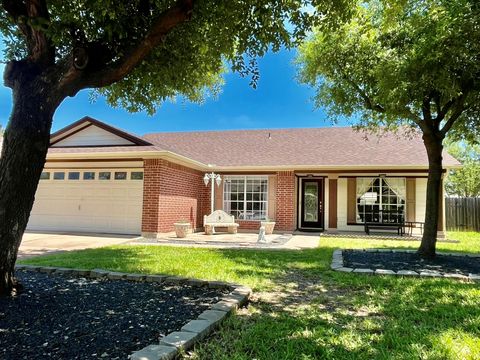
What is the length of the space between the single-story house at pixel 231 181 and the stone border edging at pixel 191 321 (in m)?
6.50

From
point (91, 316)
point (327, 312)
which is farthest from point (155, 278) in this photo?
point (327, 312)

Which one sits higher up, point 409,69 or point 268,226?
point 409,69

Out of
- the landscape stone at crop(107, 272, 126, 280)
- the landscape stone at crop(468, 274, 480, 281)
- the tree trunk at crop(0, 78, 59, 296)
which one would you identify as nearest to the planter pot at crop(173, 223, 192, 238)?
the landscape stone at crop(107, 272, 126, 280)

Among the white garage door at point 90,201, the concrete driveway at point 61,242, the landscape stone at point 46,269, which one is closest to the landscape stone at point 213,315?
the landscape stone at point 46,269

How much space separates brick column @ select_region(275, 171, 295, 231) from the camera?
15578 millimetres

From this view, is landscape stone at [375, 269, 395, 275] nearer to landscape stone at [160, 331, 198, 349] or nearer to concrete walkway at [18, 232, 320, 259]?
concrete walkway at [18, 232, 320, 259]

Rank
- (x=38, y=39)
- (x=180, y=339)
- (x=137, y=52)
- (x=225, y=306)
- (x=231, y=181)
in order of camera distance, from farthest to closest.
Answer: (x=231, y=181) → (x=137, y=52) → (x=38, y=39) → (x=225, y=306) → (x=180, y=339)

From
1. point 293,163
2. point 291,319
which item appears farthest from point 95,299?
point 293,163

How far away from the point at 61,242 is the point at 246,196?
811 cm

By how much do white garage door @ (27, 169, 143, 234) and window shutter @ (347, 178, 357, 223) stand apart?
→ 9090mm

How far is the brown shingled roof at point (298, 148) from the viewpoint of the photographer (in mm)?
15602

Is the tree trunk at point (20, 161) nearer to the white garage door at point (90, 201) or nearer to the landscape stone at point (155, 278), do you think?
the landscape stone at point (155, 278)

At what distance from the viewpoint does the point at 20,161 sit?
4.09 metres

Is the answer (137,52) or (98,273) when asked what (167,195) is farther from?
(137,52)
